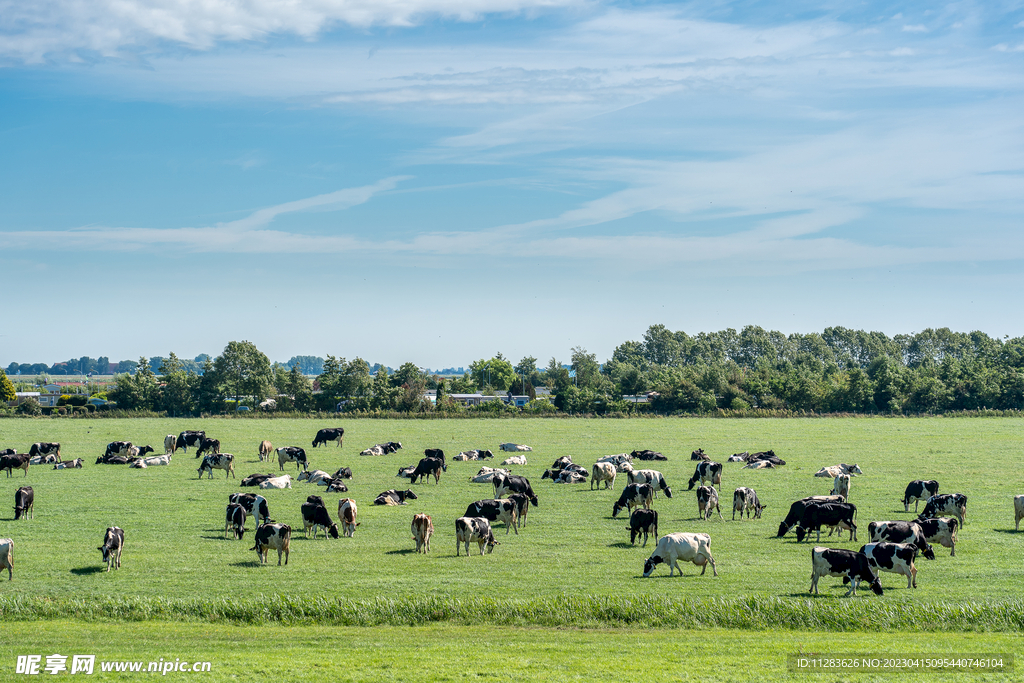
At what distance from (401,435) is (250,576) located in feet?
149

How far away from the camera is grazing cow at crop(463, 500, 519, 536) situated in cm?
2450

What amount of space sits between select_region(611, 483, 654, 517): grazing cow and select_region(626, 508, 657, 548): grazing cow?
4183mm

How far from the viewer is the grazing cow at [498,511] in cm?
2450

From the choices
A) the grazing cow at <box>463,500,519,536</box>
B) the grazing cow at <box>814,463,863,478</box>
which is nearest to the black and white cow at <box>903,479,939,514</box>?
the grazing cow at <box>814,463,863,478</box>

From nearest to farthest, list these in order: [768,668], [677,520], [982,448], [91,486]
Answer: [768,668], [677,520], [91,486], [982,448]

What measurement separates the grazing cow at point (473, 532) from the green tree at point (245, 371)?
86.3 meters

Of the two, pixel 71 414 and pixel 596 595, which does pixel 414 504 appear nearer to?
pixel 596 595

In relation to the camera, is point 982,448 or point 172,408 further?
point 172,408

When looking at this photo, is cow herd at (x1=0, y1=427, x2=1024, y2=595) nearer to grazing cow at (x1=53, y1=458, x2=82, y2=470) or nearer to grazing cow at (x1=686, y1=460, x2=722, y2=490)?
grazing cow at (x1=686, y1=460, x2=722, y2=490)

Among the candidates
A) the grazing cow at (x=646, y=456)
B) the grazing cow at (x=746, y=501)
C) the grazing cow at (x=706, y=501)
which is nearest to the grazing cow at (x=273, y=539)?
the grazing cow at (x=706, y=501)

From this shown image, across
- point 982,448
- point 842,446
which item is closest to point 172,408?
point 842,446

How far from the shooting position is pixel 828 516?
2227cm

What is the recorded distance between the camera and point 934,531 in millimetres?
20984

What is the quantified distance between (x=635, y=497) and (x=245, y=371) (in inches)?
3470
